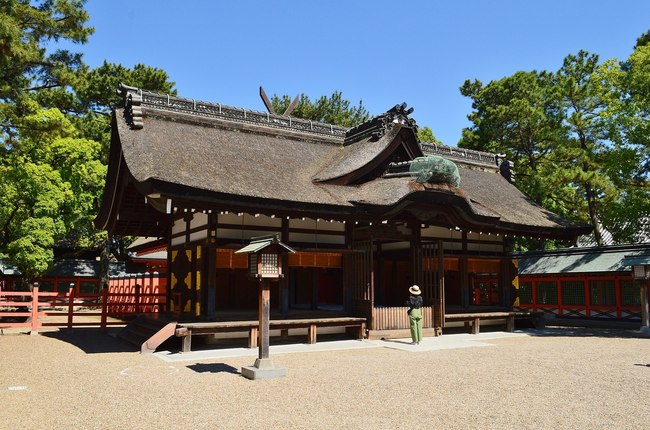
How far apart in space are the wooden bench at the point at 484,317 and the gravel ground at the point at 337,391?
3605mm

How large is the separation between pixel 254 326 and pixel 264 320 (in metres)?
3.30

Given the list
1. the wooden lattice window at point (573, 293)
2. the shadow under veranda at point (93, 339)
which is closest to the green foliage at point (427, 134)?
the wooden lattice window at point (573, 293)

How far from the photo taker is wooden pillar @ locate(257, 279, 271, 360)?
30.8ft

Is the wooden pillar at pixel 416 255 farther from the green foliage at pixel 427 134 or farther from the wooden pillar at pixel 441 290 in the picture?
the green foliage at pixel 427 134

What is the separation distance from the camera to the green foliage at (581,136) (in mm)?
18375

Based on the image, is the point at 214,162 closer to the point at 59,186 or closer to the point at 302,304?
the point at 302,304

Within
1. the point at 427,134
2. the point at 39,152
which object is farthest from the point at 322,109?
the point at 39,152

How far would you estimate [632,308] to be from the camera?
20.1 metres

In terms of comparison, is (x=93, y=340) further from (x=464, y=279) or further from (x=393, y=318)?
(x=464, y=279)

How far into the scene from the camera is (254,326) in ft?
42.1

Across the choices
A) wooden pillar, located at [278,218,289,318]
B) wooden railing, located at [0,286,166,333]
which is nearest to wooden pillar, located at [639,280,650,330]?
wooden pillar, located at [278,218,289,318]

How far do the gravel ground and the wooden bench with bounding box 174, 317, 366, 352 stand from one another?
1.04 m

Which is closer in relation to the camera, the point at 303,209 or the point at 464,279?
the point at 303,209

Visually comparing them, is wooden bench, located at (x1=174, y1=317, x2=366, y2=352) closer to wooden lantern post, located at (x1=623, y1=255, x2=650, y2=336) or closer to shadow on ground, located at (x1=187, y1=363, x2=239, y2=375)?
shadow on ground, located at (x1=187, y1=363, x2=239, y2=375)
